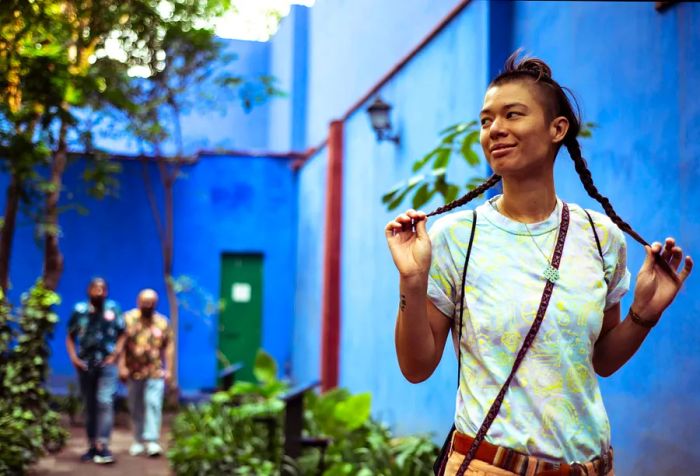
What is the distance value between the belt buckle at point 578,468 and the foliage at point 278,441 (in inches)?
173

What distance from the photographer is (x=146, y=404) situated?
9.28 meters

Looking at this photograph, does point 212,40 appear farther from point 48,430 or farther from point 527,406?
point 527,406

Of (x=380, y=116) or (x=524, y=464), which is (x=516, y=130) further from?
(x=380, y=116)

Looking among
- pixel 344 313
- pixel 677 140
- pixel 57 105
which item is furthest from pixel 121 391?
pixel 677 140

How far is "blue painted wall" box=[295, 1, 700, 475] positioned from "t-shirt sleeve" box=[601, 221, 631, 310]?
83.2 inches

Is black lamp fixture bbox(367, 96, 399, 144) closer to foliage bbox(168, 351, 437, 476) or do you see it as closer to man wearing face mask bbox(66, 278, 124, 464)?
foliage bbox(168, 351, 437, 476)

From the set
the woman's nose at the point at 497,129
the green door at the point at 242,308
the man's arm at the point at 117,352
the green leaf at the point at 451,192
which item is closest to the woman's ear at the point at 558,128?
the woman's nose at the point at 497,129

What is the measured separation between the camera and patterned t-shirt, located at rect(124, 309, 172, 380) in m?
9.27

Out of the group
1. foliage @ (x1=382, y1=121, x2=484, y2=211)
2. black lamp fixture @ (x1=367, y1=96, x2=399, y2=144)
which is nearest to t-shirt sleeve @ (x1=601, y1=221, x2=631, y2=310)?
foliage @ (x1=382, y1=121, x2=484, y2=211)

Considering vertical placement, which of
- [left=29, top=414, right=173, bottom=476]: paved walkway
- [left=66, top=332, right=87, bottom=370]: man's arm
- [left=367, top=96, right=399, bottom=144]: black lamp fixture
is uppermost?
[left=367, top=96, right=399, bottom=144]: black lamp fixture

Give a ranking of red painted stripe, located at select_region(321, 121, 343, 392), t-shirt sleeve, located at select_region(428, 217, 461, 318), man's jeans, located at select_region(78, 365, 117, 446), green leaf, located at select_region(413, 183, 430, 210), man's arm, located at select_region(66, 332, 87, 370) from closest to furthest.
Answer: t-shirt sleeve, located at select_region(428, 217, 461, 318) → green leaf, located at select_region(413, 183, 430, 210) → man's jeans, located at select_region(78, 365, 117, 446) → man's arm, located at select_region(66, 332, 87, 370) → red painted stripe, located at select_region(321, 121, 343, 392)

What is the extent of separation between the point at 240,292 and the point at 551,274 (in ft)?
45.1

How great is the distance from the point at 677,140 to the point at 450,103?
3304 millimetres

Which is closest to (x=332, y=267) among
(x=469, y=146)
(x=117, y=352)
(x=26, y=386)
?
(x=117, y=352)
